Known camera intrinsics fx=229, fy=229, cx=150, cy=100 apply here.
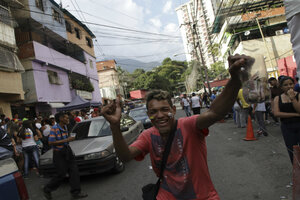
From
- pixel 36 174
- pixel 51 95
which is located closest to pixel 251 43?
pixel 51 95

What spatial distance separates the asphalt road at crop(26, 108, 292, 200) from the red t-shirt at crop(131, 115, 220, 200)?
2.27 metres

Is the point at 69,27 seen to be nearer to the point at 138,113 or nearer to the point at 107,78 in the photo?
the point at 138,113

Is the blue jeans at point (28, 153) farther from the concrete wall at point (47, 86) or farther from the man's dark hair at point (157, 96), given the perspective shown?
the concrete wall at point (47, 86)

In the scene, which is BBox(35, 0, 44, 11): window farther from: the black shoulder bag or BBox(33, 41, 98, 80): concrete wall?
the black shoulder bag

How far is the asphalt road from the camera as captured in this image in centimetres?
377

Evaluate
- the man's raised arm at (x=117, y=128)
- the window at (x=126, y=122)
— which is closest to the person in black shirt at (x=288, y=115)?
the man's raised arm at (x=117, y=128)

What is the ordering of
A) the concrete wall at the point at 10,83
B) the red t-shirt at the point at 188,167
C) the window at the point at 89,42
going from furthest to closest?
the window at the point at 89,42, the concrete wall at the point at 10,83, the red t-shirt at the point at 188,167

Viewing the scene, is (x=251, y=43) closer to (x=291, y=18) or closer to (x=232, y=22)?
(x=232, y=22)

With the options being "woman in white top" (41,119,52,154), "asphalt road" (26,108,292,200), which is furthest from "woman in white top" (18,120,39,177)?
"woman in white top" (41,119,52,154)

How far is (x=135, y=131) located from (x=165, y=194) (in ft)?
20.1

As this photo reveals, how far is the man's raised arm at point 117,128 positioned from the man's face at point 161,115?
26 centimetres

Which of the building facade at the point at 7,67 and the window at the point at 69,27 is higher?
the window at the point at 69,27

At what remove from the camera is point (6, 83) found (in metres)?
12.7

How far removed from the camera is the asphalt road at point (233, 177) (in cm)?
377
